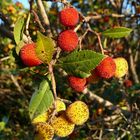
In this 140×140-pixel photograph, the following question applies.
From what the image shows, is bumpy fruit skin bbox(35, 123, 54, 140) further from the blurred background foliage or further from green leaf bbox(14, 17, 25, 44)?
the blurred background foliage

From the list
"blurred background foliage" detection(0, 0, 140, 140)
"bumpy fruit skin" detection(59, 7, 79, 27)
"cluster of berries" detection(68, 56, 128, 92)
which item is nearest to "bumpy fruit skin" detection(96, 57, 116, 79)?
"cluster of berries" detection(68, 56, 128, 92)

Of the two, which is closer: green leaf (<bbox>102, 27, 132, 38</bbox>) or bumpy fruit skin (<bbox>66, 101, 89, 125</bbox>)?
bumpy fruit skin (<bbox>66, 101, 89, 125</bbox>)

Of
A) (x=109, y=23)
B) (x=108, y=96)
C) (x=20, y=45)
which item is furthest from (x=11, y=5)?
(x=20, y=45)

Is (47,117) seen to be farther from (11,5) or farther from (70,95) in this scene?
(11,5)

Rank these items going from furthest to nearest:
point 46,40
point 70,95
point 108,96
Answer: point 70,95
point 108,96
point 46,40

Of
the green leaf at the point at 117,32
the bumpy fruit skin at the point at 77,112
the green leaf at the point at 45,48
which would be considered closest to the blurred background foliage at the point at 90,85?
the green leaf at the point at 117,32
